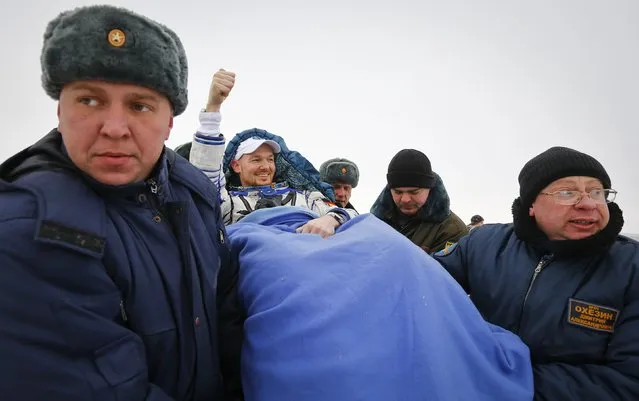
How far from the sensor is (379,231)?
1421mm

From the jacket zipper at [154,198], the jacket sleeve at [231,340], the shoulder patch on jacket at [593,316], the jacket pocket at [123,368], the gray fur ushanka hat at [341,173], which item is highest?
the jacket zipper at [154,198]

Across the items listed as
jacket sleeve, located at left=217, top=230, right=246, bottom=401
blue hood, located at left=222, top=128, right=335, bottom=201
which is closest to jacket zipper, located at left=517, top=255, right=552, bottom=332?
jacket sleeve, located at left=217, top=230, right=246, bottom=401

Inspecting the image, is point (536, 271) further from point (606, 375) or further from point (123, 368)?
point (123, 368)

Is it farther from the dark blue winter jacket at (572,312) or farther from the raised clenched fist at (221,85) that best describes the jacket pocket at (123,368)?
the raised clenched fist at (221,85)

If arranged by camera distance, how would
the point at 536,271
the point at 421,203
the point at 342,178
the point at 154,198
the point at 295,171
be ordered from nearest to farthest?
the point at 154,198
the point at 536,271
the point at 295,171
the point at 421,203
the point at 342,178

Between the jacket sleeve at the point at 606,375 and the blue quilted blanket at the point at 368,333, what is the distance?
0.12 meters

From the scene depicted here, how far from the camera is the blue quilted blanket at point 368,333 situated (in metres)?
1.04

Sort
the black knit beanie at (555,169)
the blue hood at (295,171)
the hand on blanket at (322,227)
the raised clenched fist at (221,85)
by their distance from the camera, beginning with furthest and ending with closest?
the blue hood at (295,171) → the raised clenched fist at (221,85) → the black knit beanie at (555,169) → the hand on blanket at (322,227)

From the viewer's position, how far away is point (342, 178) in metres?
4.42

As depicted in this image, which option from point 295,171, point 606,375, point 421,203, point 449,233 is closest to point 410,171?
point 421,203

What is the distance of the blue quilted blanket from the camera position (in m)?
1.04

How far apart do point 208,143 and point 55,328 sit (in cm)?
167

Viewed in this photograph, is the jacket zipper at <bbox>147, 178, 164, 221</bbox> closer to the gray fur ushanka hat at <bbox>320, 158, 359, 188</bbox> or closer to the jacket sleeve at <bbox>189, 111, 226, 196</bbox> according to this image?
the jacket sleeve at <bbox>189, 111, 226, 196</bbox>

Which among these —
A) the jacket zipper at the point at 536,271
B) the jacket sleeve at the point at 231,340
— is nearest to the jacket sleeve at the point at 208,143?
the jacket sleeve at the point at 231,340
